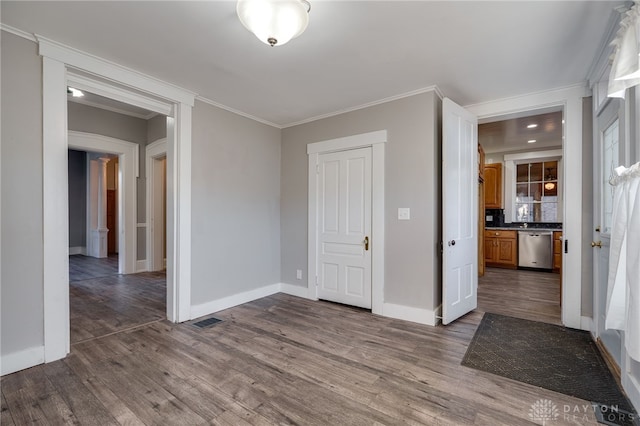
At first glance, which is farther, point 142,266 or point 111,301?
point 142,266

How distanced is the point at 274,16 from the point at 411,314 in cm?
304

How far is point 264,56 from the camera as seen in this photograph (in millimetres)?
2508

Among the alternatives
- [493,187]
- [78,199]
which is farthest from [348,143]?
[78,199]

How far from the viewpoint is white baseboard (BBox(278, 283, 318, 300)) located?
4158 mm

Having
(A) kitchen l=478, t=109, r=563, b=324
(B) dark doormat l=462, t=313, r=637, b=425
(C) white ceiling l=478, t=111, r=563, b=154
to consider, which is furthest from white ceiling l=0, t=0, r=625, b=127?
(B) dark doormat l=462, t=313, r=637, b=425

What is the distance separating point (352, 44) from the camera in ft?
7.62

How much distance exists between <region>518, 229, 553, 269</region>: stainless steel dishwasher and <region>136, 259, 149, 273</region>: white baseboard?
764cm

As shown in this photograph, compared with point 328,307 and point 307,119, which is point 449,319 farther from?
point 307,119

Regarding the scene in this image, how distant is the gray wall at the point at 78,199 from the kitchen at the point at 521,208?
10074mm

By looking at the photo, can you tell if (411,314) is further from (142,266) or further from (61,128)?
(142,266)

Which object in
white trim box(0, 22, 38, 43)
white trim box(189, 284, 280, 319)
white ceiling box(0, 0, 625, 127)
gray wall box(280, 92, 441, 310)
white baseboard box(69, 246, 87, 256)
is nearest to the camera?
white ceiling box(0, 0, 625, 127)

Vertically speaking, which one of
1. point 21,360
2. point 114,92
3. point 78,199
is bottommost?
point 21,360

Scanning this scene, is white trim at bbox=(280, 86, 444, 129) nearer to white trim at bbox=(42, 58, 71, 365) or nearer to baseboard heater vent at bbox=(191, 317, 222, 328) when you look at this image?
white trim at bbox=(42, 58, 71, 365)

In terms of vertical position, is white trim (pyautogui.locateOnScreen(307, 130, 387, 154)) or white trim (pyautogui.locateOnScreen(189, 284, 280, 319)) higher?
white trim (pyautogui.locateOnScreen(307, 130, 387, 154))
